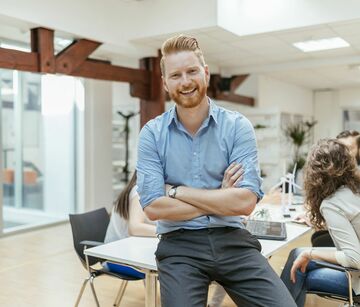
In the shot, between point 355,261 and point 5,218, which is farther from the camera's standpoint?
point 5,218

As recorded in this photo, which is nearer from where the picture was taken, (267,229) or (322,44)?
(267,229)

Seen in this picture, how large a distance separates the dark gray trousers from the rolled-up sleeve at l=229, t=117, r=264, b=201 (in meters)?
0.18

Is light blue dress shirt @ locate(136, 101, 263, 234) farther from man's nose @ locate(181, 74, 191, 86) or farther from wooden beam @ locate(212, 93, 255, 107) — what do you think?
wooden beam @ locate(212, 93, 255, 107)

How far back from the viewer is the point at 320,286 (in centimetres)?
228

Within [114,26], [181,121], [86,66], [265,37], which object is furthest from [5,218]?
[181,121]

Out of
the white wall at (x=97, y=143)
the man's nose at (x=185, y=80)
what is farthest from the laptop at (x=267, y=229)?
the white wall at (x=97, y=143)

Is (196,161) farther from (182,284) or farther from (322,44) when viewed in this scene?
(322,44)

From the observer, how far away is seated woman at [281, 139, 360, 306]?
208cm

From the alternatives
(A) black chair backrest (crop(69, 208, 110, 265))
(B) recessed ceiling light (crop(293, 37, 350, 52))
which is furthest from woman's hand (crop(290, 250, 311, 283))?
(B) recessed ceiling light (crop(293, 37, 350, 52))

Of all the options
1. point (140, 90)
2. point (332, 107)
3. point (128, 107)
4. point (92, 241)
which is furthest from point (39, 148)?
point (332, 107)

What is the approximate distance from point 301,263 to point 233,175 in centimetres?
89

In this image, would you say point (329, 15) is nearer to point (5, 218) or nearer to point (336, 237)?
point (336, 237)

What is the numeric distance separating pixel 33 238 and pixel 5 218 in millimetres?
878

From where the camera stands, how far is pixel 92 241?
2.82 metres
